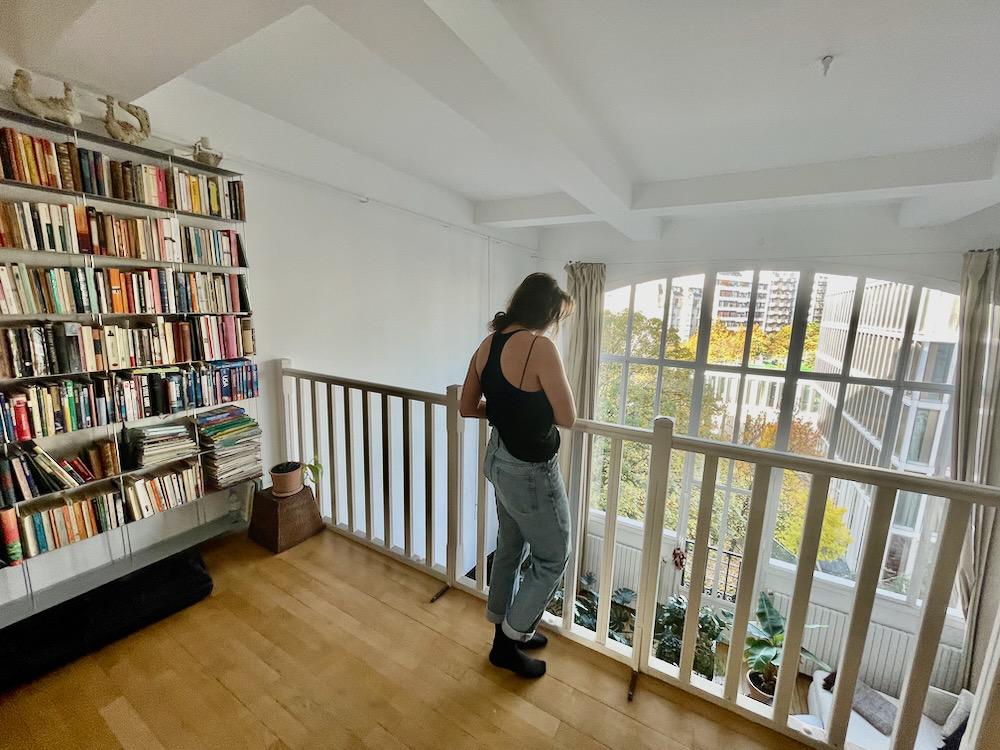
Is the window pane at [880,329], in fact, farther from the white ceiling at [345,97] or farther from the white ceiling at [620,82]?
the white ceiling at [345,97]

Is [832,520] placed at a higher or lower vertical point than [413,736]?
lower

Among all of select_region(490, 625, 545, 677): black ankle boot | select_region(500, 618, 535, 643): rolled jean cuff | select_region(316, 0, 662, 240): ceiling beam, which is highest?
select_region(316, 0, 662, 240): ceiling beam

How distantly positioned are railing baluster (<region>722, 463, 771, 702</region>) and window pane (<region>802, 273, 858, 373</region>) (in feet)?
11.9

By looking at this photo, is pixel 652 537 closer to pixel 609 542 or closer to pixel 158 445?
pixel 609 542

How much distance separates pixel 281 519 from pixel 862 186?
3854mm

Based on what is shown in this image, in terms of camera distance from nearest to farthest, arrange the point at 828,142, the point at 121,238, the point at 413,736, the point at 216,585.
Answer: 1. the point at 413,736
2. the point at 121,238
3. the point at 216,585
4. the point at 828,142

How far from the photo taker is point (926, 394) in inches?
145

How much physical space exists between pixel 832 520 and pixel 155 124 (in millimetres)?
6050

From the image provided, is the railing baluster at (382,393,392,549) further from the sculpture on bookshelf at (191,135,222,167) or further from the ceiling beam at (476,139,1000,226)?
the ceiling beam at (476,139,1000,226)

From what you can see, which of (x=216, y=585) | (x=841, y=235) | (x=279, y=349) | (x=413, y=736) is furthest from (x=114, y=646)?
(x=841, y=235)

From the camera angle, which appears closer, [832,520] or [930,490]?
[930,490]

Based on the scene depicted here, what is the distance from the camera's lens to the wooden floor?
1.22 m

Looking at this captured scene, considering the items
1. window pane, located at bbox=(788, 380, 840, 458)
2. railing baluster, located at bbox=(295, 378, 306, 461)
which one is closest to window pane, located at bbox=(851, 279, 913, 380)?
window pane, located at bbox=(788, 380, 840, 458)

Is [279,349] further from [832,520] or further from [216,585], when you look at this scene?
[832,520]
